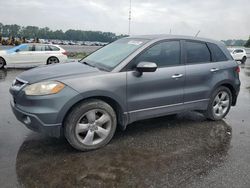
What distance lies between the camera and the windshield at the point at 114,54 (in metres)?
4.75

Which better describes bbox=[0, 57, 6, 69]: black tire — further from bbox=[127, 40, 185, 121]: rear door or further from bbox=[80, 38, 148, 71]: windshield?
bbox=[127, 40, 185, 121]: rear door

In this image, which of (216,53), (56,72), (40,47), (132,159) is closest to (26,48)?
(40,47)

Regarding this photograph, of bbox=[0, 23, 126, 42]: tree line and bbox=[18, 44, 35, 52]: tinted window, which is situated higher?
bbox=[0, 23, 126, 42]: tree line

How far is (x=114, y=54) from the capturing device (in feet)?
16.7

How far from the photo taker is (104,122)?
4422 millimetres

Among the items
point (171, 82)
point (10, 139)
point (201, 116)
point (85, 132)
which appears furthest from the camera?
point (201, 116)

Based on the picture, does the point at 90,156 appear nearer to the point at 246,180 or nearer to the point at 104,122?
the point at 104,122

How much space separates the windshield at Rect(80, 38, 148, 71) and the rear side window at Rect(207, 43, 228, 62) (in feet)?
5.19

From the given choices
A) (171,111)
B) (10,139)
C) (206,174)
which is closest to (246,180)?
(206,174)

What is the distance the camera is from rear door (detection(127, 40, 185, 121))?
4652mm

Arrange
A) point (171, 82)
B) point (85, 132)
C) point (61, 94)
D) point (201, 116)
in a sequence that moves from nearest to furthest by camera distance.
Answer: point (61, 94), point (85, 132), point (171, 82), point (201, 116)

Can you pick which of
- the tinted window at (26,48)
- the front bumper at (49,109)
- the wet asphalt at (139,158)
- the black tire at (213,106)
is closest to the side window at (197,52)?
the black tire at (213,106)

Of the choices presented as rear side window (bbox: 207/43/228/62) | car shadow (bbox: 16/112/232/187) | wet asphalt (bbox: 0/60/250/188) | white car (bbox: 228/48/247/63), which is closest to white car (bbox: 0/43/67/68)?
wet asphalt (bbox: 0/60/250/188)

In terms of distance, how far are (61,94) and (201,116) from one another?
11.4 ft
